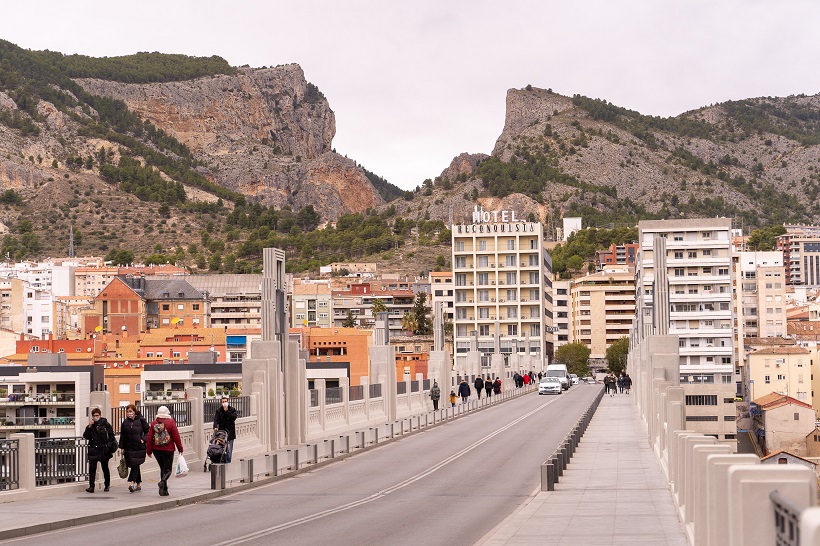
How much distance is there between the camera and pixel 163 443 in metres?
23.4

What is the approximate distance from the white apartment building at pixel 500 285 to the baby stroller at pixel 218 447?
5037 inches

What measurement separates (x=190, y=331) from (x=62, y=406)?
5014 cm

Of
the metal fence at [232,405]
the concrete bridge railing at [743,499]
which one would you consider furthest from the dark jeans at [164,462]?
the concrete bridge railing at [743,499]

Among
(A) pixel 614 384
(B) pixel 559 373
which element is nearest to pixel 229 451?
(A) pixel 614 384

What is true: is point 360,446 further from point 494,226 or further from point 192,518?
point 494,226

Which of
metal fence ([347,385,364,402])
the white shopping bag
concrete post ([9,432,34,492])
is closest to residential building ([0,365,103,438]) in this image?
metal fence ([347,385,364,402])

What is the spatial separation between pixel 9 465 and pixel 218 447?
530 centimetres

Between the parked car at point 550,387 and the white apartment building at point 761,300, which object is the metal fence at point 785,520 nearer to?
the parked car at point 550,387

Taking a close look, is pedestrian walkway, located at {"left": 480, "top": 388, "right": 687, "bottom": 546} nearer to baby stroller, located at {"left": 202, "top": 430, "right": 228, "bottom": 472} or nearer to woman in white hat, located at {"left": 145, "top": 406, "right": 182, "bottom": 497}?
woman in white hat, located at {"left": 145, "top": 406, "right": 182, "bottom": 497}

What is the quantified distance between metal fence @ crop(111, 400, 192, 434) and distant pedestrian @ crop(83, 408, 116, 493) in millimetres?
3275

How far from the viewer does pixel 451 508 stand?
75.3ft

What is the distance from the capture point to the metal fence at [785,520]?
6.11m

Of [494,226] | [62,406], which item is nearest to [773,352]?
[494,226]

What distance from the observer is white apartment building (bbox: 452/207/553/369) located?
15525 centimetres
